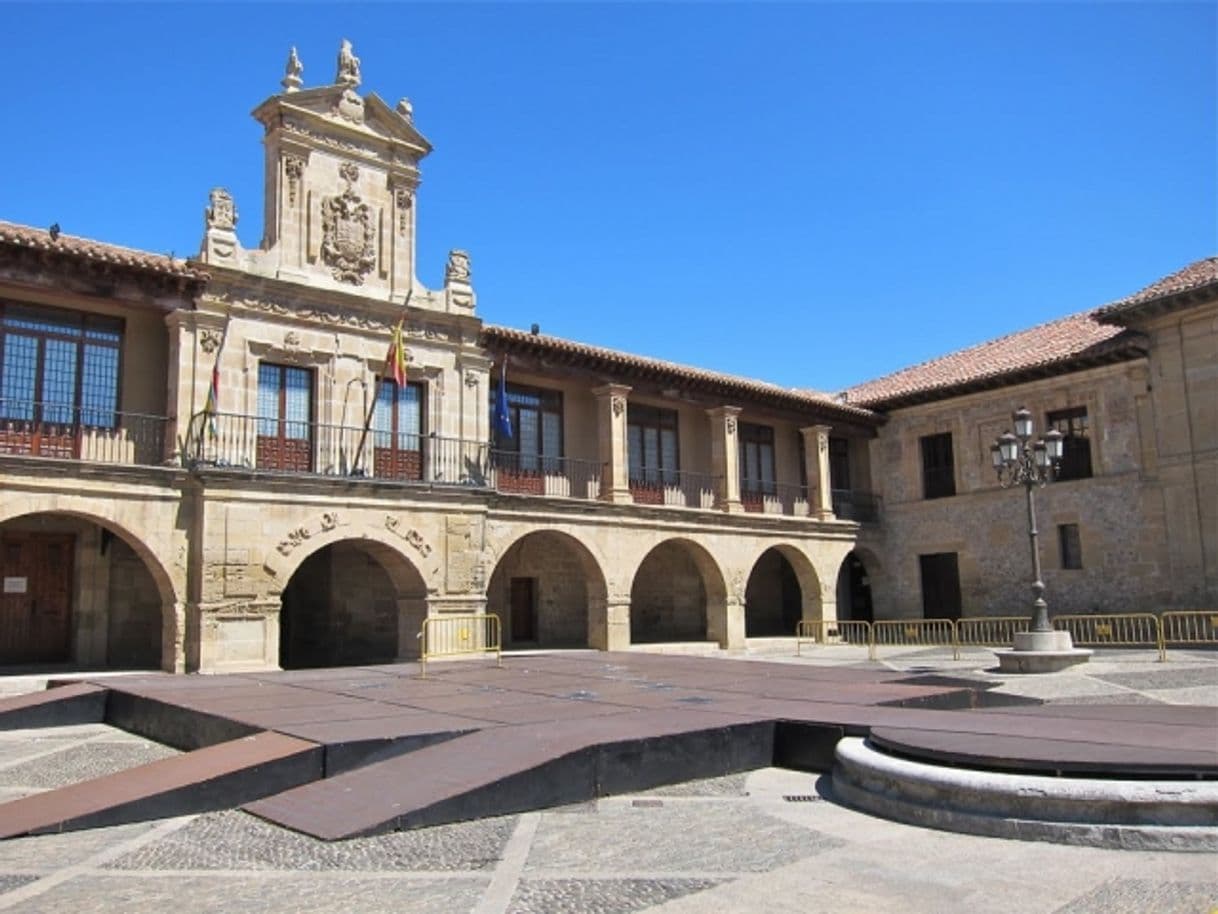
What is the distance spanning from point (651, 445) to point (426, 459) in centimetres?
730

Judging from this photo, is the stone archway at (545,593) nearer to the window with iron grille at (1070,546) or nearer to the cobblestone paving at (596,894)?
the window with iron grille at (1070,546)

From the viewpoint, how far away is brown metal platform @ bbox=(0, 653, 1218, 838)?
255 inches

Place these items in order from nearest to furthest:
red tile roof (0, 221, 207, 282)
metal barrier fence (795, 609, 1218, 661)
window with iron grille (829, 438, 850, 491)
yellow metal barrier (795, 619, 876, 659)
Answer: red tile roof (0, 221, 207, 282)
metal barrier fence (795, 609, 1218, 661)
yellow metal barrier (795, 619, 876, 659)
window with iron grille (829, 438, 850, 491)

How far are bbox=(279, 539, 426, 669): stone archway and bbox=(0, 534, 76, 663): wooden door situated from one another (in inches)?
165

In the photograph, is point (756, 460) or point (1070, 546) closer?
point (1070, 546)

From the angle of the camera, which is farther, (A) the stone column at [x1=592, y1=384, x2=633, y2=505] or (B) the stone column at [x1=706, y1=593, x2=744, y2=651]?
(B) the stone column at [x1=706, y1=593, x2=744, y2=651]

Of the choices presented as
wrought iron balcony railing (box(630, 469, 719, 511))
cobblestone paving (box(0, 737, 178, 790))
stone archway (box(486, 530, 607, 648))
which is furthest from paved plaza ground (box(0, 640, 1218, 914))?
wrought iron balcony railing (box(630, 469, 719, 511))

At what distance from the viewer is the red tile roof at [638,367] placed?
68.5 ft

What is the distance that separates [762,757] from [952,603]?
20911 millimetres

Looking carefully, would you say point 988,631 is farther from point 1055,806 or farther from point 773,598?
point 1055,806

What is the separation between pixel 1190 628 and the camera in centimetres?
2142

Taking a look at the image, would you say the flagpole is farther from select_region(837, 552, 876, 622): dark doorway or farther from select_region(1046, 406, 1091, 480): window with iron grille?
select_region(837, 552, 876, 622): dark doorway

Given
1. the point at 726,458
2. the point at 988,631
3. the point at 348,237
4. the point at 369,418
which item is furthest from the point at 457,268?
the point at 988,631

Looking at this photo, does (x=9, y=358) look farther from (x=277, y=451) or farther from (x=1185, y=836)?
(x=1185, y=836)
